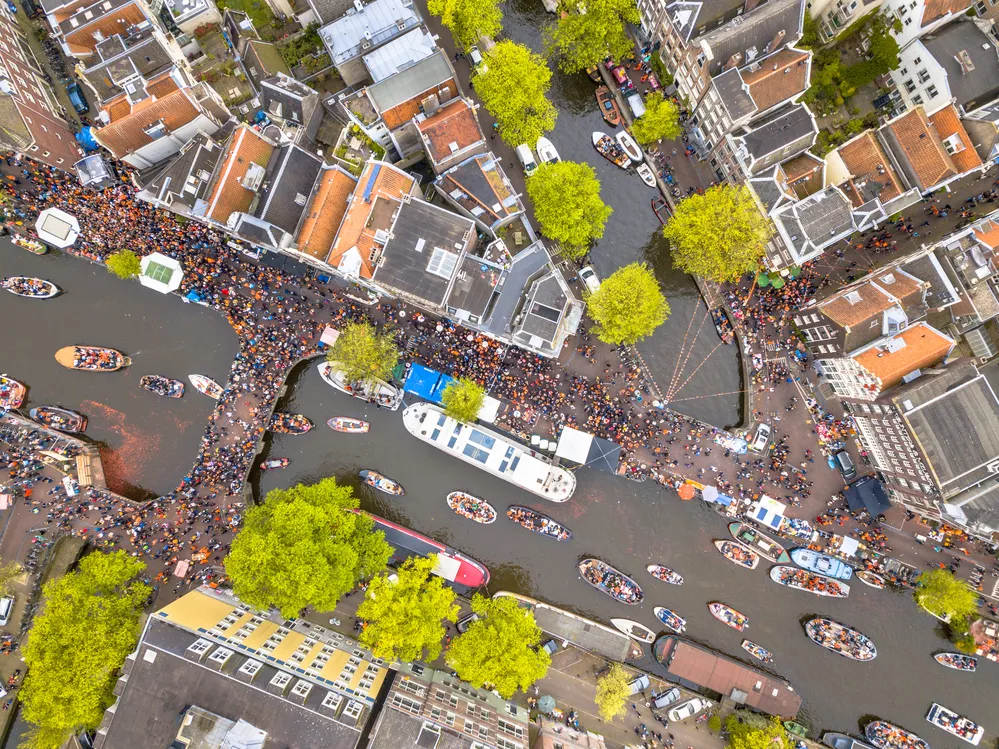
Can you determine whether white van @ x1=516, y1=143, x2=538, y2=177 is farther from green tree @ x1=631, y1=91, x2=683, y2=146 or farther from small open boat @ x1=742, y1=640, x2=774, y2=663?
small open boat @ x1=742, y1=640, x2=774, y2=663

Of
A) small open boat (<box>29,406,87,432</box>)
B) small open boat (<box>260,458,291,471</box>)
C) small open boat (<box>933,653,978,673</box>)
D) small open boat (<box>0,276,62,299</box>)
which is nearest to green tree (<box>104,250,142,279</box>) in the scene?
small open boat (<box>0,276,62,299</box>)

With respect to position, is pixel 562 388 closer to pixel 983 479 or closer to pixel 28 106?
pixel 983 479

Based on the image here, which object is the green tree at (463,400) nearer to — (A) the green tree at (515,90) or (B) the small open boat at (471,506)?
(B) the small open boat at (471,506)

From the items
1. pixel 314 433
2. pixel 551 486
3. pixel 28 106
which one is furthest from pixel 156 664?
pixel 28 106

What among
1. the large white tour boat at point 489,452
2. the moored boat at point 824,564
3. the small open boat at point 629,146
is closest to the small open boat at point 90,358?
the large white tour boat at point 489,452

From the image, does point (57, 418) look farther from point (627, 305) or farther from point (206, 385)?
point (627, 305)

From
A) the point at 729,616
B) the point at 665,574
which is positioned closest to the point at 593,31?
the point at 665,574

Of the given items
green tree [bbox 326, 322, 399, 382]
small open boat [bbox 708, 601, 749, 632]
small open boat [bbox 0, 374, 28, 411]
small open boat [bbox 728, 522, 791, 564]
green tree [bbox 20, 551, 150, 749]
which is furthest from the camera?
small open boat [bbox 728, 522, 791, 564]
